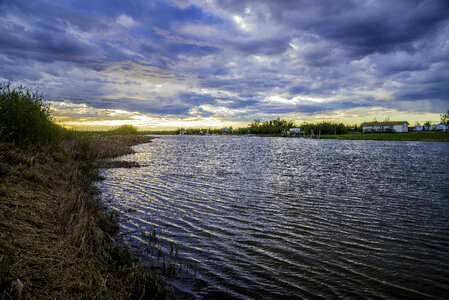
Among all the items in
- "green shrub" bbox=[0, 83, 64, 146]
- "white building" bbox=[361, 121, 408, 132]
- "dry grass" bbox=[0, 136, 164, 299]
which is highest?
"white building" bbox=[361, 121, 408, 132]

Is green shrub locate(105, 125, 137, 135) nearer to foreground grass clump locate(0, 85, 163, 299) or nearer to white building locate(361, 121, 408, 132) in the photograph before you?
foreground grass clump locate(0, 85, 163, 299)

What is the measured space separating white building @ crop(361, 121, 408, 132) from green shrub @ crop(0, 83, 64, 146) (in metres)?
187

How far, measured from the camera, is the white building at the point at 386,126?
168 metres

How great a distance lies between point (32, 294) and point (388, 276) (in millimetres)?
9003

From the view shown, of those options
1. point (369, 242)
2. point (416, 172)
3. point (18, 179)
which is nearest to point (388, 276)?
point (369, 242)

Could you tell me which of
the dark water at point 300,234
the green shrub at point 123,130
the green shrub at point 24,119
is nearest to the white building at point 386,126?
the green shrub at point 123,130

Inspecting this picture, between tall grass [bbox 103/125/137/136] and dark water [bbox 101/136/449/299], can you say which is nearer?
dark water [bbox 101/136/449/299]

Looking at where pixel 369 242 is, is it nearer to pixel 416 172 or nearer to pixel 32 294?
pixel 32 294

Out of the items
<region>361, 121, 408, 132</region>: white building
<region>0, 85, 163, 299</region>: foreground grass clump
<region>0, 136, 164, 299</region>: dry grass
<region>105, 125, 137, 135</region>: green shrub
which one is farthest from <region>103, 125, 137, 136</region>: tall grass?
<region>361, 121, 408, 132</region>: white building

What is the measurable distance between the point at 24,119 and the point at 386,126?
202500 millimetres

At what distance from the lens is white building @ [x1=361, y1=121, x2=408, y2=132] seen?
16850 cm

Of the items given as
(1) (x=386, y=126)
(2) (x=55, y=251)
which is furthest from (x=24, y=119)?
(1) (x=386, y=126)

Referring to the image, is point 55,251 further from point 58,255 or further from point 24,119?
point 24,119

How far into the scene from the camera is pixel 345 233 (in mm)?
10570
